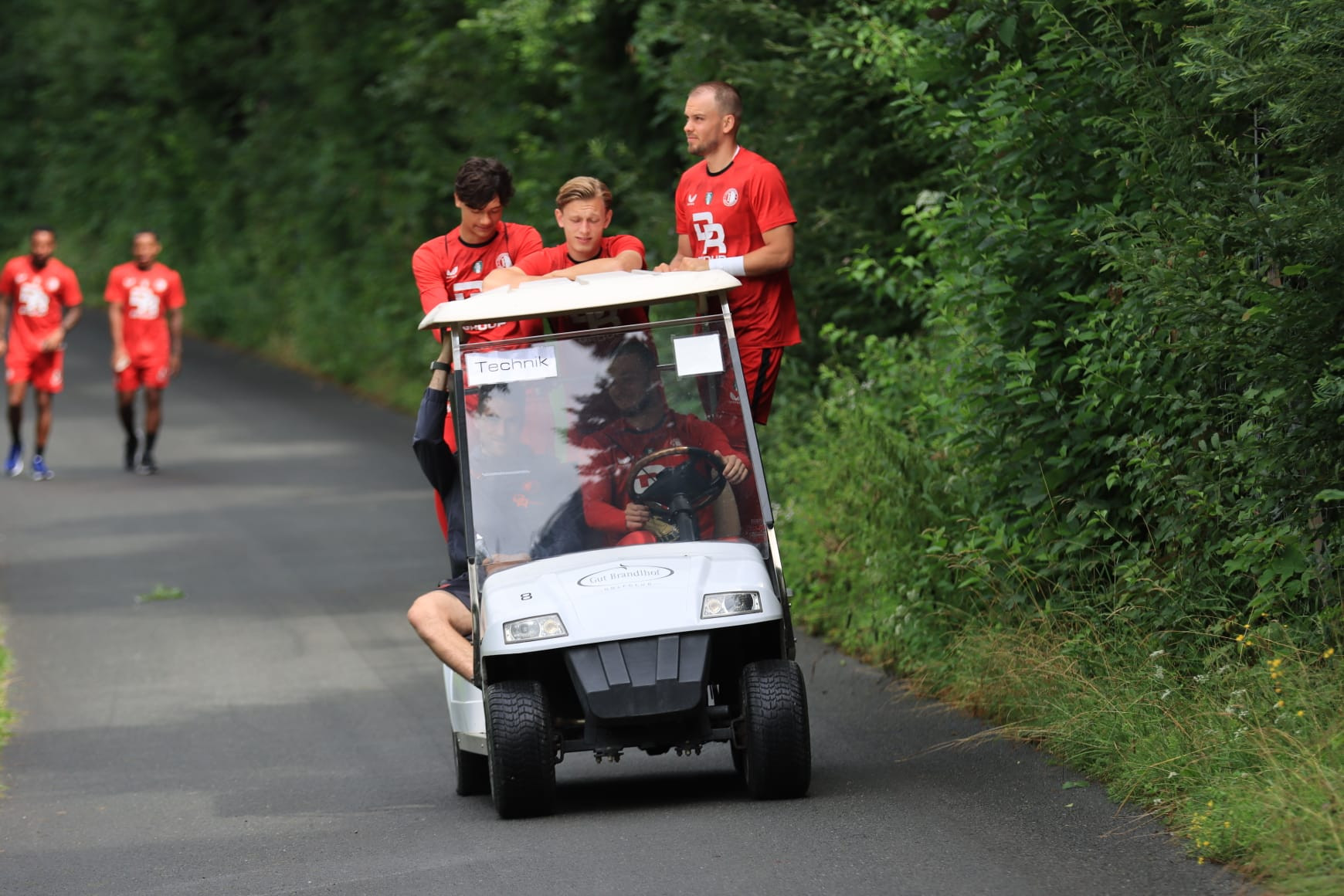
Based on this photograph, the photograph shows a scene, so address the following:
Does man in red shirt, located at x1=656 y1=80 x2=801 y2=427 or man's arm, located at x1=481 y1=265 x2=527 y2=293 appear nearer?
man's arm, located at x1=481 y1=265 x2=527 y2=293

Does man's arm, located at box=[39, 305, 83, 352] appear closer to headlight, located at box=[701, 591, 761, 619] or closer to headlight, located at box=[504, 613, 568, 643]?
headlight, located at box=[504, 613, 568, 643]

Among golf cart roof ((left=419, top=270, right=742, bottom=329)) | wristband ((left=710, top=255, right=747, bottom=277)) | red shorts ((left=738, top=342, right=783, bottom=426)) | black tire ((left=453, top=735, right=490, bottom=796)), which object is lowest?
black tire ((left=453, top=735, right=490, bottom=796))

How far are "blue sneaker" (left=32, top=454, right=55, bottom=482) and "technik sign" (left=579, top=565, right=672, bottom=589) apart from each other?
45.3 feet

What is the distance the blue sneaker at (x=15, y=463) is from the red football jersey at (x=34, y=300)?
3.07 feet

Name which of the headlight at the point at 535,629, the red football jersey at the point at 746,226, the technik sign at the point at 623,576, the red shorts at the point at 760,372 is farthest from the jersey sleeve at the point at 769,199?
the headlight at the point at 535,629

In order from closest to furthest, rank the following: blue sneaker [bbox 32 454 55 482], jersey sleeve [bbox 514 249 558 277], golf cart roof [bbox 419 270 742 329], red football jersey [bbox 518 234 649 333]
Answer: golf cart roof [bbox 419 270 742 329] < red football jersey [bbox 518 234 649 333] < jersey sleeve [bbox 514 249 558 277] < blue sneaker [bbox 32 454 55 482]

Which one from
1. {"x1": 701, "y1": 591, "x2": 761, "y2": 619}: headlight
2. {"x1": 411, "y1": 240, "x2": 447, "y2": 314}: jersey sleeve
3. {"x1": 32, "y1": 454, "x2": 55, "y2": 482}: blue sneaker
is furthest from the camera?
{"x1": 32, "y1": 454, "x2": 55, "y2": 482}: blue sneaker

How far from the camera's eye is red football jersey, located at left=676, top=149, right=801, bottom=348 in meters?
8.48

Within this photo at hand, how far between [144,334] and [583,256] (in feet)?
43.6

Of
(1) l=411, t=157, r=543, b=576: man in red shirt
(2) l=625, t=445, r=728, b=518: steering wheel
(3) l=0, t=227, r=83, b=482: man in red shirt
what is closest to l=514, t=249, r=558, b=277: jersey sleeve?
(1) l=411, t=157, r=543, b=576: man in red shirt

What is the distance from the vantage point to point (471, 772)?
26.7 ft

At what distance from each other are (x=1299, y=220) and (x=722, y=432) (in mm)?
2255

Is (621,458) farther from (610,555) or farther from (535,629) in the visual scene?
(535,629)

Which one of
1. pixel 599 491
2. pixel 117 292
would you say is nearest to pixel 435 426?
pixel 599 491
